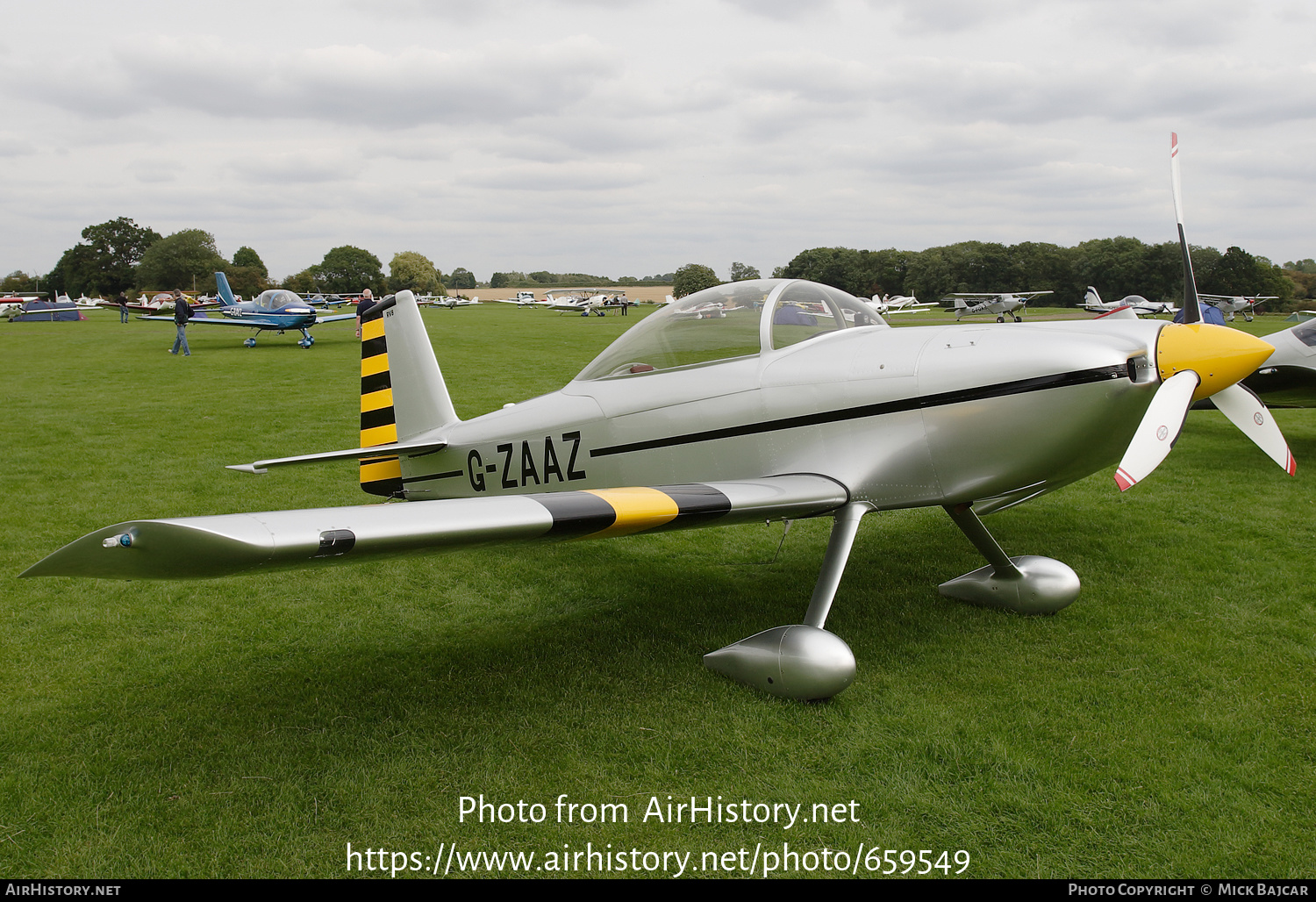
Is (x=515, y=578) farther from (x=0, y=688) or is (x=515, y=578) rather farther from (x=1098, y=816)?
(x=1098, y=816)

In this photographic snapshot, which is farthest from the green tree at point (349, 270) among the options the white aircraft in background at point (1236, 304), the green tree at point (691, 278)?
the white aircraft in background at point (1236, 304)

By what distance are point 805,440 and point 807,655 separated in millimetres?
1115

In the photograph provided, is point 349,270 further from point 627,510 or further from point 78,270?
point 627,510

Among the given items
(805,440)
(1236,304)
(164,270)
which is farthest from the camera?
(164,270)

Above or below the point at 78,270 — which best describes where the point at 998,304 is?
below

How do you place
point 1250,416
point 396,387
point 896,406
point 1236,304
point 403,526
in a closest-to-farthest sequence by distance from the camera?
point 403,526, point 896,406, point 1250,416, point 396,387, point 1236,304

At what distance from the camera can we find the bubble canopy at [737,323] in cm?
434

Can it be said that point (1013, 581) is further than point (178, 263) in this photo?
No

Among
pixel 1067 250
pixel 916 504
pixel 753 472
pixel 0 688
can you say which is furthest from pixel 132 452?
pixel 1067 250

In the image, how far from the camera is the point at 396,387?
5723 millimetres

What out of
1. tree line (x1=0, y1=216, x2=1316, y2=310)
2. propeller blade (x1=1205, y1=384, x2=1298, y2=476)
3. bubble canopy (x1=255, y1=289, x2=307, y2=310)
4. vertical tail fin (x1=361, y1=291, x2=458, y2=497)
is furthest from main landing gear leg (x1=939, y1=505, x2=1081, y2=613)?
bubble canopy (x1=255, y1=289, x2=307, y2=310)

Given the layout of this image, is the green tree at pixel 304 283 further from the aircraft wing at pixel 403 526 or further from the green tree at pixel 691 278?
the aircraft wing at pixel 403 526

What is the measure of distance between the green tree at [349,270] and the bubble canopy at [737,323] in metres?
114

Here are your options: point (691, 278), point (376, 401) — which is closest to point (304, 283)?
point (691, 278)
